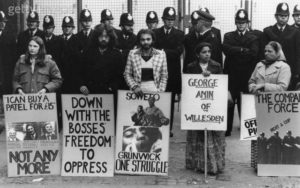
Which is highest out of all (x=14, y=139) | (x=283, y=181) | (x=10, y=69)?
(x=10, y=69)

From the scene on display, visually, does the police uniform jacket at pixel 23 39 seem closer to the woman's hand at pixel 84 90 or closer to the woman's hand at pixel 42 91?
the woman's hand at pixel 42 91

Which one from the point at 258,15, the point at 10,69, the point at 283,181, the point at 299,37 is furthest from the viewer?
the point at 258,15

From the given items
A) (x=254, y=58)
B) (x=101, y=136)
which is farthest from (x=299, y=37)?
(x=101, y=136)

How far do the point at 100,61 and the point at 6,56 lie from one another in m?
3.41

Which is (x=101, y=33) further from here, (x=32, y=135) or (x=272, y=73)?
(x=272, y=73)

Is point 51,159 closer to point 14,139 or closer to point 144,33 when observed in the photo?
point 14,139

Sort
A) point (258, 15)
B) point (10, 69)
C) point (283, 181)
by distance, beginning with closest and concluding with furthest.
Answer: point (283, 181) → point (10, 69) → point (258, 15)

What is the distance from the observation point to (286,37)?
368 inches

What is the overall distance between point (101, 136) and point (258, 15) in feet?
17.4

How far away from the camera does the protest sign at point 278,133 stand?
23.6 ft

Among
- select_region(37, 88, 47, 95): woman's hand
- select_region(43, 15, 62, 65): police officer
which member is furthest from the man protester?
select_region(37, 88, 47, 95): woman's hand

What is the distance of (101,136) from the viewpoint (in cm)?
733

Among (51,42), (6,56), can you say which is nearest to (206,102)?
(51,42)

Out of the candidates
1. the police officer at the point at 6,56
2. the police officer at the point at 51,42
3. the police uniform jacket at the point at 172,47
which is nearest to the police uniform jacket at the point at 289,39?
the police uniform jacket at the point at 172,47
